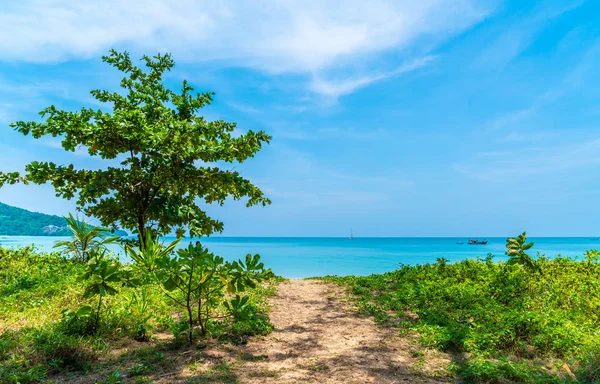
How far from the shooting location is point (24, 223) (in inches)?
2111

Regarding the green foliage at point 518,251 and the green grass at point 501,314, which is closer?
the green grass at point 501,314

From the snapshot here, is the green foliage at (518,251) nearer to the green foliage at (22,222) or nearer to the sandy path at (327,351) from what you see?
the sandy path at (327,351)

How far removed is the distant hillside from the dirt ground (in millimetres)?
51280

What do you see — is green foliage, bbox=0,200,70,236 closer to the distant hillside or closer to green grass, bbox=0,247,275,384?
the distant hillside

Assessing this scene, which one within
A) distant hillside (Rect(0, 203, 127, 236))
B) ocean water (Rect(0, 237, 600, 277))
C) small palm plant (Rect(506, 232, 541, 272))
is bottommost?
ocean water (Rect(0, 237, 600, 277))

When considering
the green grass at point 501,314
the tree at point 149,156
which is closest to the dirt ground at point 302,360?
the green grass at point 501,314

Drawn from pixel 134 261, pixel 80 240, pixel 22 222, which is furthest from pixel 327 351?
pixel 22 222

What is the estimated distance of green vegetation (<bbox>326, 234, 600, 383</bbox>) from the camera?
14.0 ft

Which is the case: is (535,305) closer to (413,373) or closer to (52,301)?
(413,373)

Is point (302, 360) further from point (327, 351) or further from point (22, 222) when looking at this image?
point (22, 222)

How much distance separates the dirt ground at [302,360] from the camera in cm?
389

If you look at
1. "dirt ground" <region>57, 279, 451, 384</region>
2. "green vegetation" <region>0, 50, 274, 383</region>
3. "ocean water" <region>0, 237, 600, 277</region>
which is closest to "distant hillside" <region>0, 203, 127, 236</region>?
"ocean water" <region>0, 237, 600, 277</region>

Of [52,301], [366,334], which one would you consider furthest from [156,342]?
[366,334]

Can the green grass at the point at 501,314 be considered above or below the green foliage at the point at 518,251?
below
